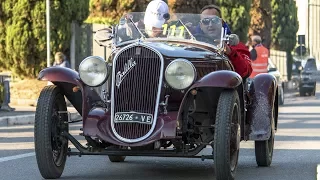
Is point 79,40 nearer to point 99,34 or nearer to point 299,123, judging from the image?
point 299,123

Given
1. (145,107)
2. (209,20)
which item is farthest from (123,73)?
(209,20)

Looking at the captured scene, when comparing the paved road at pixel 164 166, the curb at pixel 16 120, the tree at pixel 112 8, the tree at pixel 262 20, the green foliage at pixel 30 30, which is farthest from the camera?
the tree at pixel 262 20

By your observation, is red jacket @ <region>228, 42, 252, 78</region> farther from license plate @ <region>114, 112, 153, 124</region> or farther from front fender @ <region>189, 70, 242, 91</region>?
license plate @ <region>114, 112, 153, 124</region>

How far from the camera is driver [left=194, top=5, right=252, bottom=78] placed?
10555 mm

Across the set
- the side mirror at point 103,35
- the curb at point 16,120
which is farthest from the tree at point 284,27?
the side mirror at point 103,35

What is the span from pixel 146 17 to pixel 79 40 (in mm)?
17912

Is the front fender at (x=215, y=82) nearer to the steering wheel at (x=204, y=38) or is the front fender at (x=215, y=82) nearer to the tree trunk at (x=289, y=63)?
the steering wheel at (x=204, y=38)

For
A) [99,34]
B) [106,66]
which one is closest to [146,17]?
[99,34]

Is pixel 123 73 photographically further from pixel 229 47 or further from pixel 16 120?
pixel 16 120

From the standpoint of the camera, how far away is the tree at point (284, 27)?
2148 inches

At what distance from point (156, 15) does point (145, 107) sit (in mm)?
1623

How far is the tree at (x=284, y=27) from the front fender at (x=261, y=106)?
141ft

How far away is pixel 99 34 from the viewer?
35.1 feet

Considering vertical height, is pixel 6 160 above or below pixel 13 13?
below
